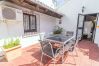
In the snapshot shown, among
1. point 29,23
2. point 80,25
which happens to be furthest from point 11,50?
point 80,25

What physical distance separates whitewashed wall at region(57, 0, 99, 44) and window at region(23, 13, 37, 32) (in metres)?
3.86

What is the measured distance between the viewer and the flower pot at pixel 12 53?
3.22 m

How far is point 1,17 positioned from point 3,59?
159 cm

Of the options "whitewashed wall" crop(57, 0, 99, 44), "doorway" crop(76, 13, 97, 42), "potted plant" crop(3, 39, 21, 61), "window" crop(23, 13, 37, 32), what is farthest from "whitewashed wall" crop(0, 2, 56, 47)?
"doorway" crop(76, 13, 97, 42)

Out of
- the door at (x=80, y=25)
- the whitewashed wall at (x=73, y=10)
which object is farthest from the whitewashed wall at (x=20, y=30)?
the door at (x=80, y=25)

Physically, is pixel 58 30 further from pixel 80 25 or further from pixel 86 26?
pixel 86 26

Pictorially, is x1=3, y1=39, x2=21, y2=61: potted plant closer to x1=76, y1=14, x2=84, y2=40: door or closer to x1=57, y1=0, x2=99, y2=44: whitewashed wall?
x1=76, y1=14, x2=84, y2=40: door

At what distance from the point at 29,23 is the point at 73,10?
4.62 m

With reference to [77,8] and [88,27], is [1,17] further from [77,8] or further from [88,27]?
[88,27]

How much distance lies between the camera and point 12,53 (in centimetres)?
338

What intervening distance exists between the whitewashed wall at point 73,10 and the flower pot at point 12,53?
6007 mm

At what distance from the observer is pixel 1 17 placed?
3.23m

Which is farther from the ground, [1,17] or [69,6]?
[69,6]

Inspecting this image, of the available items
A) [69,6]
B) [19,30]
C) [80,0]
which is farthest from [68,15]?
[19,30]
